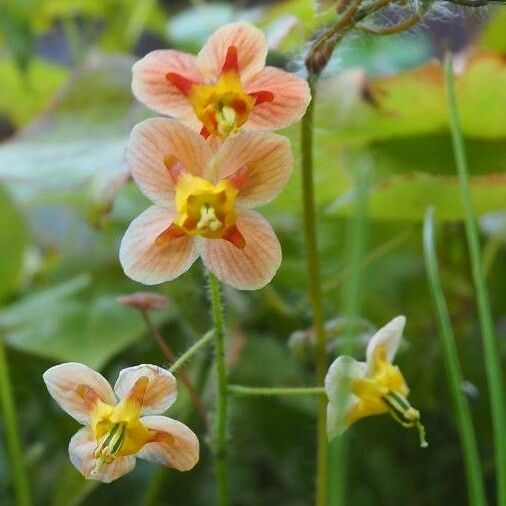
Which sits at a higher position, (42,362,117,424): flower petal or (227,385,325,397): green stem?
(42,362,117,424): flower petal

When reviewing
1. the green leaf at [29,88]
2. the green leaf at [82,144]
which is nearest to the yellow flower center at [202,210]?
the green leaf at [82,144]

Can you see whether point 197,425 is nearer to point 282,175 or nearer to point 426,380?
point 426,380

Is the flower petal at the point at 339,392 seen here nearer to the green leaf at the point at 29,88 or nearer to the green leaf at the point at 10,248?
the green leaf at the point at 10,248

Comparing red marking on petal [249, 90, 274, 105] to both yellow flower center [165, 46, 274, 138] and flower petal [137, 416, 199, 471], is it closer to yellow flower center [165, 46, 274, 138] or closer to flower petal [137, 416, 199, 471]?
yellow flower center [165, 46, 274, 138]

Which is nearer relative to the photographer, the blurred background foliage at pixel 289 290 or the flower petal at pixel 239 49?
the flower petal at pixel 239 49

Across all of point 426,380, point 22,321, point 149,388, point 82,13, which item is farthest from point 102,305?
point 82,13

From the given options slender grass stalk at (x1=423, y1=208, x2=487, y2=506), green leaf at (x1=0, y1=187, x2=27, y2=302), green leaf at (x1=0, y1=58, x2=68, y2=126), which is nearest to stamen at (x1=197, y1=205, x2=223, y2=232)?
slender grass stalk at (x1=423, y1=208, x2=487, y2=506)

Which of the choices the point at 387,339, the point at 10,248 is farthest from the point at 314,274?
the point at 10,248

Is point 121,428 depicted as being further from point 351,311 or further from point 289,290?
point 289,290

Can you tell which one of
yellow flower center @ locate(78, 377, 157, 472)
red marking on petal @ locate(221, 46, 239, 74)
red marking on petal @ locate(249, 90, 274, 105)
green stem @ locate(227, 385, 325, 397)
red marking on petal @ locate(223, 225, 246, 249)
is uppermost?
red marking on petal @ locate(221, 46, 239, 74)
